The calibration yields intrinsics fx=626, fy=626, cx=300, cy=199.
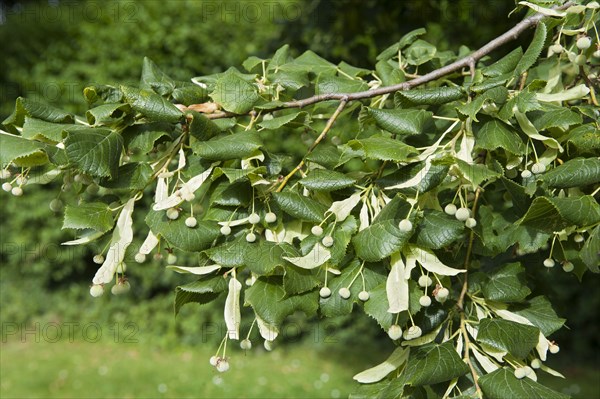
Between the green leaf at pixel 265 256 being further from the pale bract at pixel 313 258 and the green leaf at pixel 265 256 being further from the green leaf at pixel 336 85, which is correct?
the green leaf at pixel 336 85

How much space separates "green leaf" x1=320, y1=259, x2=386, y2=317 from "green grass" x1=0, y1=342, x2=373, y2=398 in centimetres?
313

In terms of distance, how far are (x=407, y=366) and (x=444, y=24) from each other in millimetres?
3527

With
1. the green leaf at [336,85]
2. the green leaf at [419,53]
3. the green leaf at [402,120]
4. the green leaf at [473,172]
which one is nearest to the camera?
the green leaf at [473,172]

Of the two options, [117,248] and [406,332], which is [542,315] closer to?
[406,332]

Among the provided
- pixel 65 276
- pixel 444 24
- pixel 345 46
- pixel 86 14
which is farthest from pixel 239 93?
pixel 65 276

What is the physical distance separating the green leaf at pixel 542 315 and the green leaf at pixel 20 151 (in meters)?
1.29

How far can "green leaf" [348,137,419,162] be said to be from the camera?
1.44 meters

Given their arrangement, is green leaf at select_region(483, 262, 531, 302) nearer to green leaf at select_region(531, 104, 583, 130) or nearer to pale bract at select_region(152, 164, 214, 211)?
green leaf at select_region(531, 104, 583, 130)

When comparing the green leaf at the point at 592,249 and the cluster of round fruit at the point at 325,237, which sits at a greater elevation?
the cluster of round fruit at the point at 325,237

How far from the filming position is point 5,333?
24.2 ft

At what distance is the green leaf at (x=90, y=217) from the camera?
1501 millimetres

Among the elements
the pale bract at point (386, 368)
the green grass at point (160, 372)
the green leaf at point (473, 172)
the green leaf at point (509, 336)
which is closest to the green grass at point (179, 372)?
the green grass at point (160, 372)

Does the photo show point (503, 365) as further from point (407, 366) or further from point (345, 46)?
point (345, 46)

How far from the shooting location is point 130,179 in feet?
5.22
